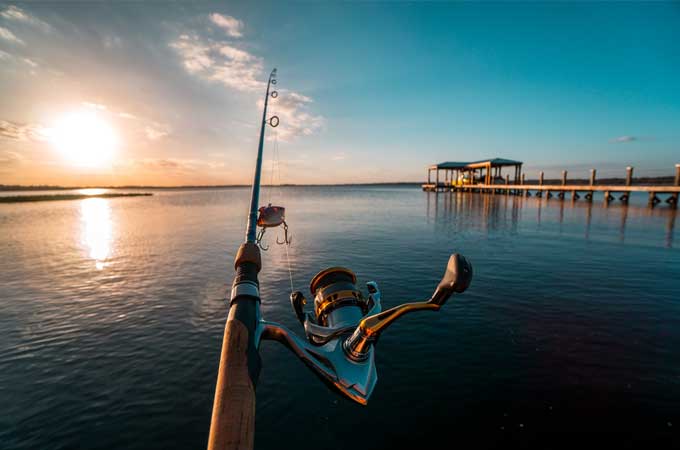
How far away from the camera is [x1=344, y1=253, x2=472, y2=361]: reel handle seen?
1.90 m

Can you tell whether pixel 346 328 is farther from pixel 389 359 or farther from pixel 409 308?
pixel 389 359

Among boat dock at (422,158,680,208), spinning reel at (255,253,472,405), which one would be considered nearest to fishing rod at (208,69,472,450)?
spinning reel at (255,253,472,405)

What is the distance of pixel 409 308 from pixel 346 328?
1.38 metres

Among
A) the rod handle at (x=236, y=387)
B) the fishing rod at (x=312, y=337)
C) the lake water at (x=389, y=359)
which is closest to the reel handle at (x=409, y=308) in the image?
the fishing rod at (x=312, y=337)

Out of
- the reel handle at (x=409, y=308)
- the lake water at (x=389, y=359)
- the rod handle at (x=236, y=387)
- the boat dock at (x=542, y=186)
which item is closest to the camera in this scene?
the rod handle at (x=236, y=387)

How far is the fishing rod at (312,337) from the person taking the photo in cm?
157

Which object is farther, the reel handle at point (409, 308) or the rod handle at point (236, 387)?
the reel handle at point (409, 308)

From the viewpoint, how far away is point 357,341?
2.64 m

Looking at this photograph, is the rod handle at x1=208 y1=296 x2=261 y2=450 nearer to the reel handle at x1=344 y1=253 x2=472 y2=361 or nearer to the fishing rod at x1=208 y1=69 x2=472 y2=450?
the fishing rod at x1=208 y1=69 x2=472 y2=450

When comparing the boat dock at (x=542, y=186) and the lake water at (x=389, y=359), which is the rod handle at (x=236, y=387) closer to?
the lake water at (x=389, y=359)

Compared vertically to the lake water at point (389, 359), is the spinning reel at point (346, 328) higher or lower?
higher

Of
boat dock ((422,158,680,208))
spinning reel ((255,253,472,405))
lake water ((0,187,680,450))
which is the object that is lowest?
lake water ((0,187,680,450))

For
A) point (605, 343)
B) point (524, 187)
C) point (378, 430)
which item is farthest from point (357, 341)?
point (524, 187)

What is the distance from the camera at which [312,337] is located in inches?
137
